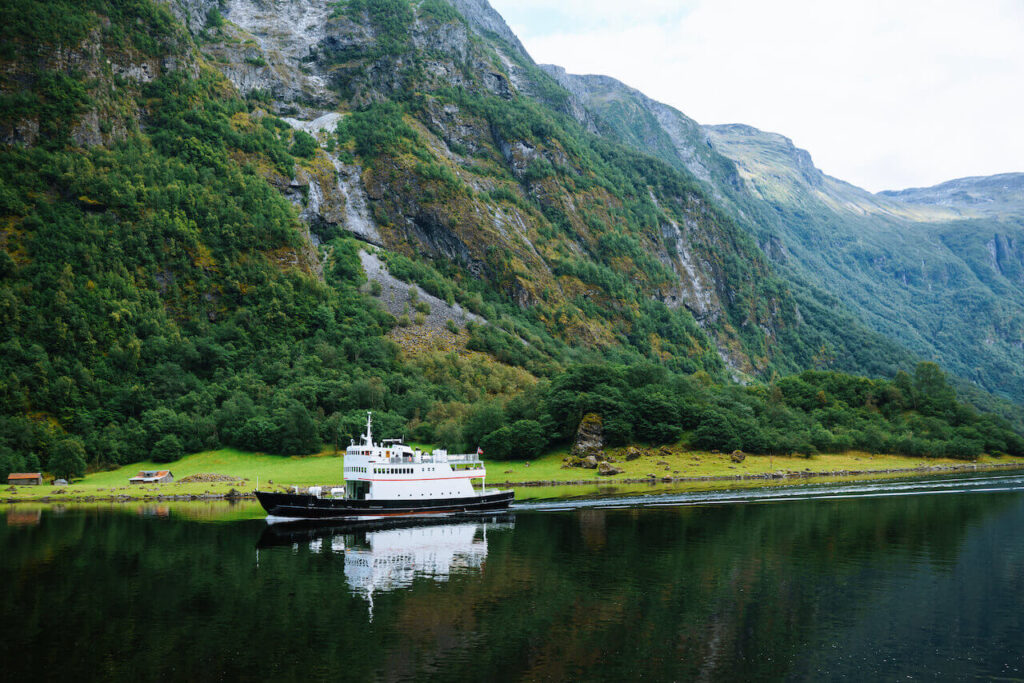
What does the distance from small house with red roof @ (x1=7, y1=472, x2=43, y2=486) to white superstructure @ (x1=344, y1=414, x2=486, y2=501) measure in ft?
229

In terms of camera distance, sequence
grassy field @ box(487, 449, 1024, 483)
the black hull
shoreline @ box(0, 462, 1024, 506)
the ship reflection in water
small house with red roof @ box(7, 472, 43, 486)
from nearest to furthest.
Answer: the ship reflection in water < the black hull < shoreline @ box(0, 462, 1024, 506) < small house with red roof @ box(7, 472, 43, 486) < grassy field @ box(487, 449, 1024, 483)

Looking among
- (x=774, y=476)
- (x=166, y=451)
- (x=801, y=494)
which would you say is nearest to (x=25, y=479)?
(x=166, y=451)

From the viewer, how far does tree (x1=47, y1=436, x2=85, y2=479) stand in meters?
141

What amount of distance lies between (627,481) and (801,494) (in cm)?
3460

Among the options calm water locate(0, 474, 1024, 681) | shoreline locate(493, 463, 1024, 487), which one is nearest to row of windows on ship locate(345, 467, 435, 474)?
calm water locate(0, 474, 1024, 681)

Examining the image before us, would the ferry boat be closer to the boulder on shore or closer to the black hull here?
the black hull

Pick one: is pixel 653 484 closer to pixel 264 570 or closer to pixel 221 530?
pixel 221 530

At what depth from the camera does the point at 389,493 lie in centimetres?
9794

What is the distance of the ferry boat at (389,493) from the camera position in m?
93.2

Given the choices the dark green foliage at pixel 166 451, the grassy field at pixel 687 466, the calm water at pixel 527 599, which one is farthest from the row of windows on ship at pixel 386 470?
the dark green foliage at pixel 166 451

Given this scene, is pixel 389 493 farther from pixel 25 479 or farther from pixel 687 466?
pixel 25 479

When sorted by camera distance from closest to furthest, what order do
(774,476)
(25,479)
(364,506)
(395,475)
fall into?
(364,506) < (395,475) < (25,479) < (774,476)

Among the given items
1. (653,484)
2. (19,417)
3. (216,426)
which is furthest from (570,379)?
(19,417)

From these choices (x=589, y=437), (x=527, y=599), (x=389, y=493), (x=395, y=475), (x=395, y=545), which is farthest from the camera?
(x=589, y=437)
